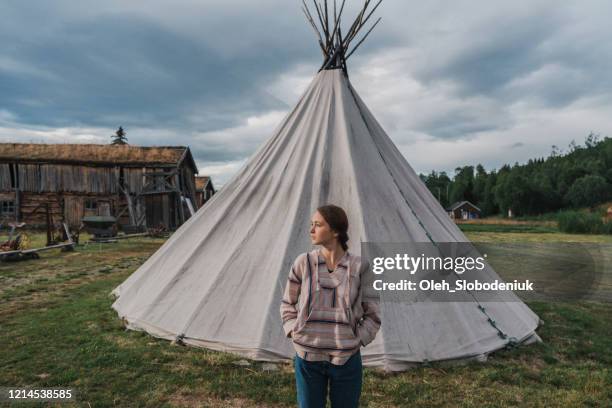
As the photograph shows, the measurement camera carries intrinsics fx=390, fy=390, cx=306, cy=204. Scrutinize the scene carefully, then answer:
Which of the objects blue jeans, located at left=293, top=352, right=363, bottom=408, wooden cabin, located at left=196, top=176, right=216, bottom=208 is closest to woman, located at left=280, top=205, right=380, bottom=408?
blue jeans, located at left=293, top=352, right=363, bottom=408

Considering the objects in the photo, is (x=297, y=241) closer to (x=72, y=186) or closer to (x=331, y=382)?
(x=331, y=382)

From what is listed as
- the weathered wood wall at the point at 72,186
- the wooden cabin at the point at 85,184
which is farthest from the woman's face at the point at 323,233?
the weathered wood wall at the point at 72,186

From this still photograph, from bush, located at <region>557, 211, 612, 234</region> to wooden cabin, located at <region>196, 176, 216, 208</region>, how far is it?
33158 millimetres

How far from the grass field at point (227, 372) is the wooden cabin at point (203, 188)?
34.8 metres

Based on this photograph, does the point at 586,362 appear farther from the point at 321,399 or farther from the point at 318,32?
the point at 318,32

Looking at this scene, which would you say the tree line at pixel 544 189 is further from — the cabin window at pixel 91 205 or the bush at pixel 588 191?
the cabin window at pixel 91 205

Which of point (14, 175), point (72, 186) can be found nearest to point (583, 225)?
point (72, 186)

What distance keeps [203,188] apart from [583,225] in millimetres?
34777

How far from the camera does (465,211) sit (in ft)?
249

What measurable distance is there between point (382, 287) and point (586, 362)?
2.47 metres

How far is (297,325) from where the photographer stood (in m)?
2.20

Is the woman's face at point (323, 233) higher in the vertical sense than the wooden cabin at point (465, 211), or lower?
higher

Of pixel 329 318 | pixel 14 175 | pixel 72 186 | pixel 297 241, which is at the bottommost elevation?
pixel 329 318

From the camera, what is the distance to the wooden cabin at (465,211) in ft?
244
